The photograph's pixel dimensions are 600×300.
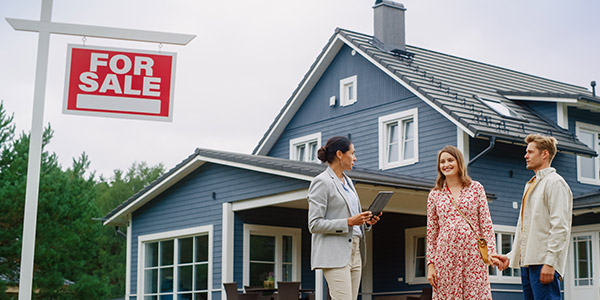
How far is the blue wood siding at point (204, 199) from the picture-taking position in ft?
51.0

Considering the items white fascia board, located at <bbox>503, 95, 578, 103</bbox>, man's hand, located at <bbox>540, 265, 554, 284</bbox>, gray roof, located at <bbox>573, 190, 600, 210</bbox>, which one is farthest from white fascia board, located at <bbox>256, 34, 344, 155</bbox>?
man's hand, located at <bbox>540, 265, 554, 284</bbox>

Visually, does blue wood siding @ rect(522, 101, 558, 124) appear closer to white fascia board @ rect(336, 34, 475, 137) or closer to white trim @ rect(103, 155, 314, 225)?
white fascia board @ rect(336, 34, 475, 137)

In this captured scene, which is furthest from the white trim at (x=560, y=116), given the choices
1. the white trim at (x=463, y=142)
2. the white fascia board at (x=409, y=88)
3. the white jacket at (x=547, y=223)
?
the white jacket at (x=547, y=223)

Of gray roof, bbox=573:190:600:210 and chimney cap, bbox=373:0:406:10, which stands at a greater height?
chimney cap, bbox=373:0:406:10

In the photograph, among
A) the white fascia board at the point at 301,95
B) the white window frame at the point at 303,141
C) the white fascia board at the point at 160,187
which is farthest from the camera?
the white window frame at the point at 303,141

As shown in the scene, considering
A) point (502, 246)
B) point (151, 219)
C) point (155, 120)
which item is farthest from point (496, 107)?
point (155, 120)

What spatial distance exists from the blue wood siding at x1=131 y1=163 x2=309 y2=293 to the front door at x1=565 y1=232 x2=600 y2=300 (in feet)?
22.4

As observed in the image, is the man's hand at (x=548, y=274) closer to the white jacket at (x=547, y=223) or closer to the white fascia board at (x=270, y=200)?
the white jacket at (x=547, y=223)

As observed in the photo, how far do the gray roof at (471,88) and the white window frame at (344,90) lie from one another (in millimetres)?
824

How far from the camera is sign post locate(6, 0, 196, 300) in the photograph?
671 centimetres

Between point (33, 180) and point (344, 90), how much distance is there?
1426 cm

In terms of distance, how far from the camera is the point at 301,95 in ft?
70.5

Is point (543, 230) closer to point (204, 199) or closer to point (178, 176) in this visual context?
point (204, 199)

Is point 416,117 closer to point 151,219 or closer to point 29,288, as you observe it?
point 151,219
